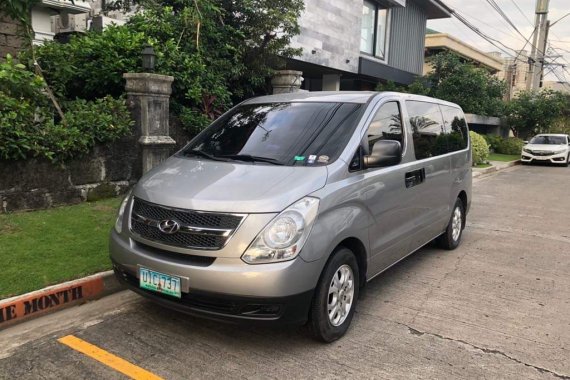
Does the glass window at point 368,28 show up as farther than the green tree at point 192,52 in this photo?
Yes

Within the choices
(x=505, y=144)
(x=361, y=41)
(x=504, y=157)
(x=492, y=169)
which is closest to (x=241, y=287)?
(x=492, y=169)

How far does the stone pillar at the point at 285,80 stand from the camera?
416 inches

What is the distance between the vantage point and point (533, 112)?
26469 millimetres

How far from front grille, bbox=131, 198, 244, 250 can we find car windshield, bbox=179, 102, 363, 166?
802 millimetres

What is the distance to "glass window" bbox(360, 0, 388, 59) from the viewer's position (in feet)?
61.9

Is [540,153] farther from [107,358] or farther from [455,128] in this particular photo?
[107,358]

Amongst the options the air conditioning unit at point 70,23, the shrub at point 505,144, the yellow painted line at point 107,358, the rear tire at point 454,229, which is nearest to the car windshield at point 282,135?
the yellow painted line at point 107,358

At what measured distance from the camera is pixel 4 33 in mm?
8797

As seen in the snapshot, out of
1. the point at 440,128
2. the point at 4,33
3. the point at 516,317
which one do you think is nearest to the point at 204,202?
A: the point at 516,317

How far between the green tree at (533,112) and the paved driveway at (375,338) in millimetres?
23833

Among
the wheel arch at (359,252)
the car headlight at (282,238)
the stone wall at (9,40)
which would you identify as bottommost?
the wheel arch at (359,252)

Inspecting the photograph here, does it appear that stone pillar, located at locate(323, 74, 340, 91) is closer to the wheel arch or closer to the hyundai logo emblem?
the wheel arch

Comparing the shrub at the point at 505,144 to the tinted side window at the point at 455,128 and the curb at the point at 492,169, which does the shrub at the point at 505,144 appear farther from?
the tinted side window at the point at 455,128

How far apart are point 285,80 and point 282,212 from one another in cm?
782
